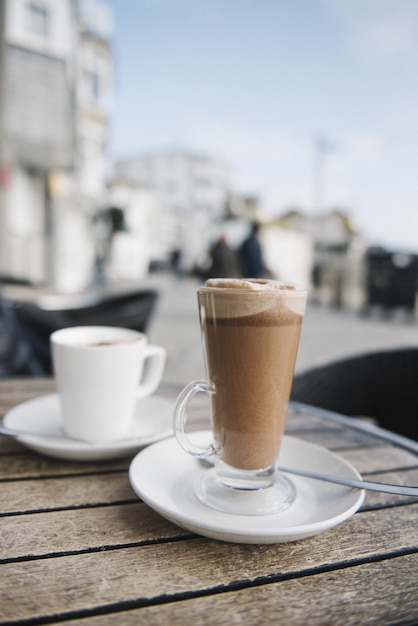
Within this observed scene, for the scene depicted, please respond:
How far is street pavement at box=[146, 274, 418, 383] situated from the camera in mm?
4840

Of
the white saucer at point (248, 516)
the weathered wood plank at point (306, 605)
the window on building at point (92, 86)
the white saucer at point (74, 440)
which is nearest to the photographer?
the weathered wood plank at point (306, 605)

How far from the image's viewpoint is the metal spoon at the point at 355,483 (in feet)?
1.97

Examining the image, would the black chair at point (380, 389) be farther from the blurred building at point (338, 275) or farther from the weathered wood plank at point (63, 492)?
the blurred building at point (338, 275)

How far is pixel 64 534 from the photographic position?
0.57 m

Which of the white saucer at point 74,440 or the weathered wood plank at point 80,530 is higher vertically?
the white saucer at point 74,440

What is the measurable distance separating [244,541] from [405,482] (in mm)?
319

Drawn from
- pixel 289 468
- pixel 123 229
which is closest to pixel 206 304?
pixel 289 468

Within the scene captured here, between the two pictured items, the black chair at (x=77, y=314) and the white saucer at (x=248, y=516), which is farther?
the black chair at (x=77, y=314)

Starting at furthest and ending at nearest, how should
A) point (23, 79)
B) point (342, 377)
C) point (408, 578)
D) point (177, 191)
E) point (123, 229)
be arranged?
point (177, 191), point (123, 229), point (23, 79), point (342, 377), point (408, 578)

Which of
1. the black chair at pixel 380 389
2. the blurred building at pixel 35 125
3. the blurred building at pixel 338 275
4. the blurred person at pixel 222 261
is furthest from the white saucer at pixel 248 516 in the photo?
the blurred building at pixel 338 275

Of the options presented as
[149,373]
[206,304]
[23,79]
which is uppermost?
[23,79]

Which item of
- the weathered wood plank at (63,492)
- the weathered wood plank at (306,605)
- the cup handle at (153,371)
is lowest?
the weathered wood plank at (63,492)

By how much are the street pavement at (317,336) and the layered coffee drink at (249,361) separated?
3072 millimetres

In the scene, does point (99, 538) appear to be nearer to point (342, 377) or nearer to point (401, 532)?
point (401, 532)
